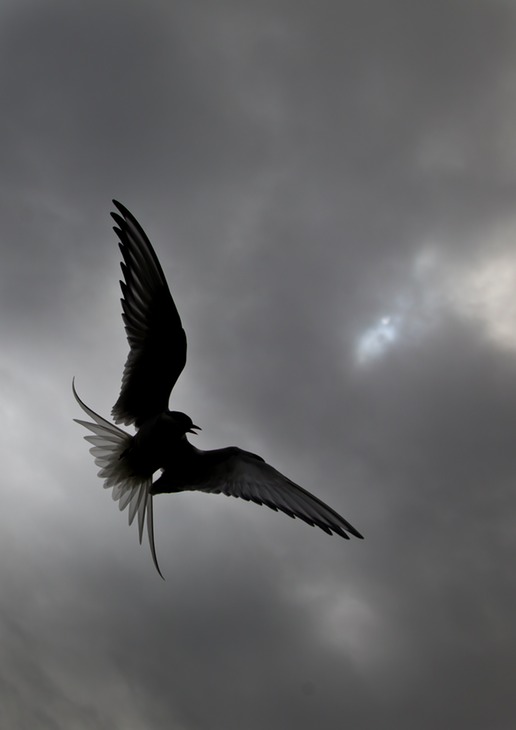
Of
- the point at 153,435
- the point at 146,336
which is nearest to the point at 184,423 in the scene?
the point at 153,435

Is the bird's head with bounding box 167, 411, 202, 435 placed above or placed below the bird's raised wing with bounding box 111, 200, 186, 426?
below

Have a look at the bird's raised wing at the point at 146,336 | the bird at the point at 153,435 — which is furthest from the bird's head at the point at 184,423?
the bird's raised wing at the point at 146,336

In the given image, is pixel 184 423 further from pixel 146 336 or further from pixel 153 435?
pixel 146 336

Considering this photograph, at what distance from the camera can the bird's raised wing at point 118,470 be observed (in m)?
9.12

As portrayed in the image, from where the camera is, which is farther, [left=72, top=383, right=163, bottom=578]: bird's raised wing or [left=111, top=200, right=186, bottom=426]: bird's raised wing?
[left=72, top=383, right=163, bottom=578]: bird's raised wing

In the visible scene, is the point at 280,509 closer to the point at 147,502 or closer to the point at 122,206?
A: the point at 147,502

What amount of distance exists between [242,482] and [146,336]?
7.23ft

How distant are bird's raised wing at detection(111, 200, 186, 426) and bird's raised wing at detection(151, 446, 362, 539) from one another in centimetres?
88

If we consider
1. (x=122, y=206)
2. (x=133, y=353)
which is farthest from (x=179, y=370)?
(x=122, y=206)

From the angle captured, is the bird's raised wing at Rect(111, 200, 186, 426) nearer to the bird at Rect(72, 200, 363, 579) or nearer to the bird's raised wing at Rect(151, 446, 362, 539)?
the bird at Rect(72, 200, 363, 579)

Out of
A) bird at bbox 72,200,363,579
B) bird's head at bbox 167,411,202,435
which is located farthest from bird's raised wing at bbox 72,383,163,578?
bird's head at bbox 167,411,202,435

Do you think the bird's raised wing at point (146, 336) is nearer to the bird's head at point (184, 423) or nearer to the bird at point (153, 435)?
the bird at point (153, 435)

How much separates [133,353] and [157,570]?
269cm

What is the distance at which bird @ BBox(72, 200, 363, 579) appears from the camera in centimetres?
834
